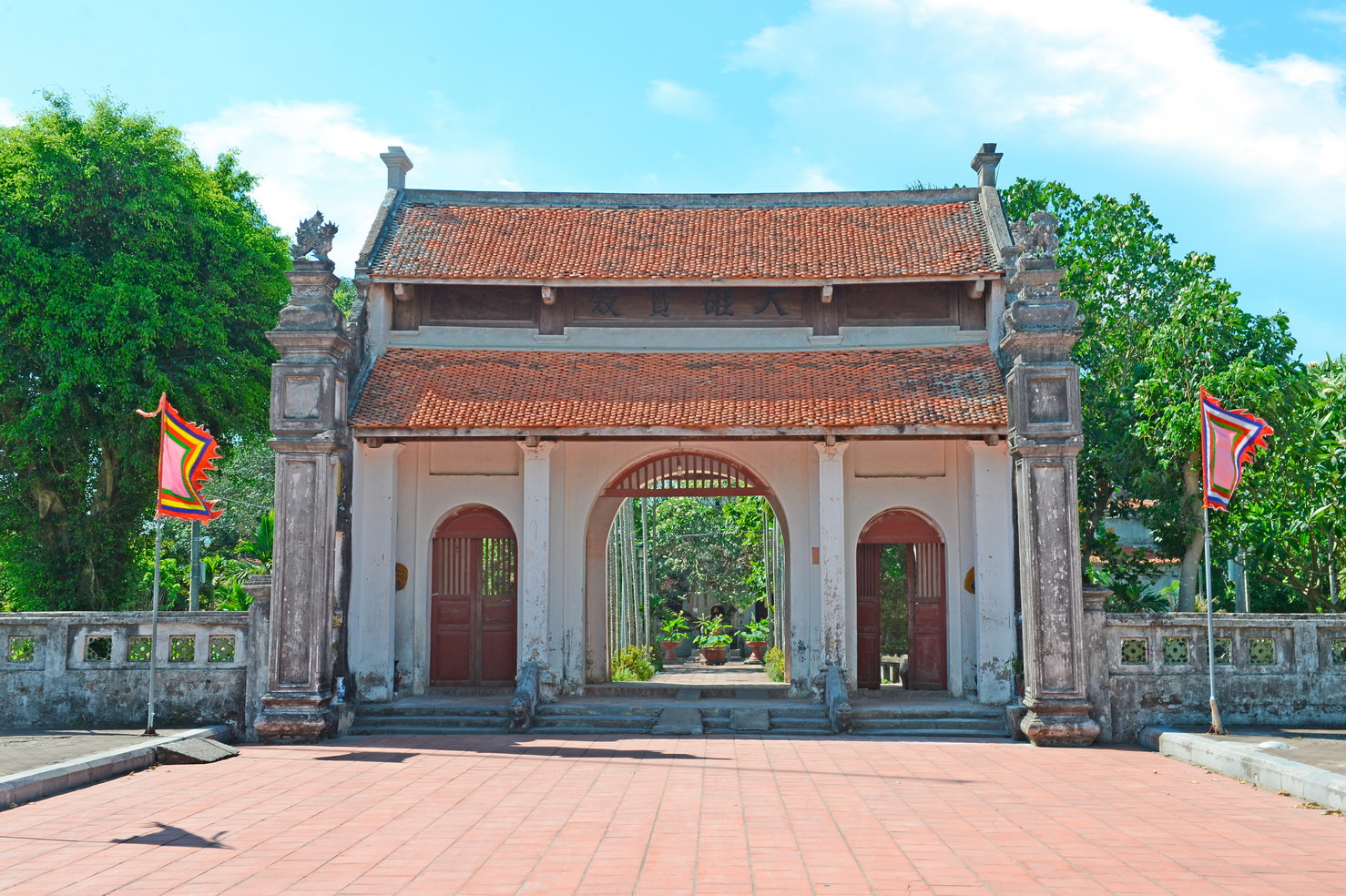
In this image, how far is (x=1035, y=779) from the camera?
32.3 ft

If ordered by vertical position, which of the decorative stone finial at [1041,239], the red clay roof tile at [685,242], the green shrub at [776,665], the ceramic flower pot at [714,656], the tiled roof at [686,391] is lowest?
the ceramic flower pot at [714,656]

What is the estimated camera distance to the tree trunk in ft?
54.2

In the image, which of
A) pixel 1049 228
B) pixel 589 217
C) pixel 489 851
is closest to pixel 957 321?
pixel 1049 228

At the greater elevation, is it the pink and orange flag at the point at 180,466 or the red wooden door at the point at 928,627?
the pink and orange flag at the point at 180,466

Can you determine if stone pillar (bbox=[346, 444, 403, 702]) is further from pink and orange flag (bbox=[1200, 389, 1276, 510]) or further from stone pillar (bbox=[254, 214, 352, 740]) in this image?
pink and orange flag (bbox=[1200, 389, 1276, 510])

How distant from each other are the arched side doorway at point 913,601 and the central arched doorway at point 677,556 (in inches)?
47.6

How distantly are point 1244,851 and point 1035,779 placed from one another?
307cm

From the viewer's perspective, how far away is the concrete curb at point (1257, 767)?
8.26 m

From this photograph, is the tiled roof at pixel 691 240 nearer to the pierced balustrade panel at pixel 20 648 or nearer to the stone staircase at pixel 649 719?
the stone staircase at pixel 649 719

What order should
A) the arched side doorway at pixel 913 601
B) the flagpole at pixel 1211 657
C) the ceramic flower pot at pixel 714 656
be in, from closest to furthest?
1. the flagpole at pixel 1211 657
2. the arched side doorway at pixel 913 601
3. the ceramic flower pot at pixel 714 656

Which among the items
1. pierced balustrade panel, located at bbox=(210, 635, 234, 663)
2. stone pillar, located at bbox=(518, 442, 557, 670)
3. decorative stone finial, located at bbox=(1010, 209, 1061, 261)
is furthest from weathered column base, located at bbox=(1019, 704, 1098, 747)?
pierced balustrade panel, located at bbox=(210, 635, 234, 663)

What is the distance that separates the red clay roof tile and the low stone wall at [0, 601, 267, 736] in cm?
546

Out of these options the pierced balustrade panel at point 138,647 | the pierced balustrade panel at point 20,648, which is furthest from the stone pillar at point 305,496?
the pierced balustrade panel at point 20,648

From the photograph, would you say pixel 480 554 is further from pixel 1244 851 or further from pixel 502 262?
pixel 1244 851
